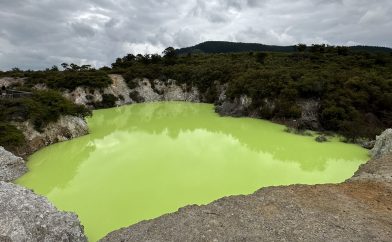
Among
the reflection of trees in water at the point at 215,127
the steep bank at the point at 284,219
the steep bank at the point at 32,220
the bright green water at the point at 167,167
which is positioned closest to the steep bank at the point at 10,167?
the bright green water at the point at 167,167

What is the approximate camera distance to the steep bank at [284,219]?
43.9 ft

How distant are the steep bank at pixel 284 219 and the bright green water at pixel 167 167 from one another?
2.60 metres

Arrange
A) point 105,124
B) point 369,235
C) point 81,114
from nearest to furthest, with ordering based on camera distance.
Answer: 1. point 369,235
2. point 81,114
3. point 105,124

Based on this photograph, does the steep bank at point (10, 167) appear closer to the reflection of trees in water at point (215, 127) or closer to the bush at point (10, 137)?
the bush at point (10, 137)

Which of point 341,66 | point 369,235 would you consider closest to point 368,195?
point 369,235

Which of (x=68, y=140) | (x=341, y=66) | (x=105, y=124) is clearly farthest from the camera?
(x=341, y=66)

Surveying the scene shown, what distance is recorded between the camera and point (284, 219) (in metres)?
14.6

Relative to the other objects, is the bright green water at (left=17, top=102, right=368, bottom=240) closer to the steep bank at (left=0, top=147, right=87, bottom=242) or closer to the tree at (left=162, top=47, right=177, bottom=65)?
the steep bank at (left=0, top=147, right=87, bottom=242)

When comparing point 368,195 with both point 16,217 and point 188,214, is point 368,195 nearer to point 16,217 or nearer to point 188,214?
point 188,214

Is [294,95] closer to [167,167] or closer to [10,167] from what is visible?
[167,167]

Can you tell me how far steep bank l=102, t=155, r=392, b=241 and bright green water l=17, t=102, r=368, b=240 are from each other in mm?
2604

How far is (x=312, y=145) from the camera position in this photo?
31.4m

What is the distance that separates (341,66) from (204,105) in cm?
2234

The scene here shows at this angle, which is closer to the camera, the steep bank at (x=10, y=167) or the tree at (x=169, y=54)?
the steep bank at (x=10, y=167)
